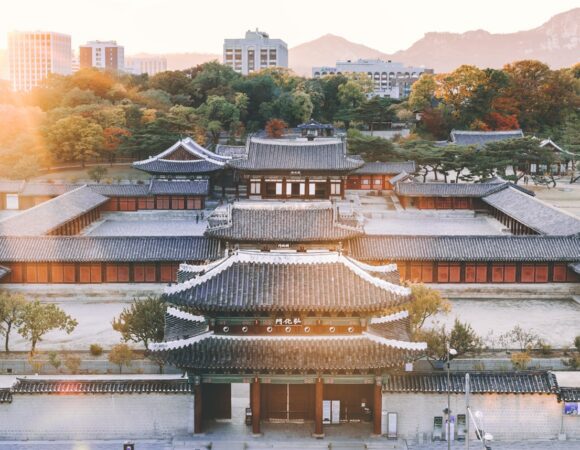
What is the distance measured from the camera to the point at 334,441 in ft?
74.0

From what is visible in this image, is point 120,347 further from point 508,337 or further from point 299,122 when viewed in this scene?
point 299,122

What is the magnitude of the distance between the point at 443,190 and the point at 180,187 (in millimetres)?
22621

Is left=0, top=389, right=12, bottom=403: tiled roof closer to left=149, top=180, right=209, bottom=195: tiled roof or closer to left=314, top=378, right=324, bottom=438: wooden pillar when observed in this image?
left=314, top=378, right=324, bottom=438: wooden pillar

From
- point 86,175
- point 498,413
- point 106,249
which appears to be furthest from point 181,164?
point 498,413

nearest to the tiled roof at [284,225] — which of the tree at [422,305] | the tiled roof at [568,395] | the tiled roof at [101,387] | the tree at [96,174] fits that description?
the tree at [422,305]

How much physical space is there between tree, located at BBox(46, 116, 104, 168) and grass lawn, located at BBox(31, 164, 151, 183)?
5.96 feet

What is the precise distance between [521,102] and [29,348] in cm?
8149

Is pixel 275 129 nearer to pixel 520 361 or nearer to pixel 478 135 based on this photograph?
pixel 478 135

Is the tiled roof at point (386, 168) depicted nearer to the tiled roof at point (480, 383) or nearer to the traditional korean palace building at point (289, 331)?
the tiled roof at point (480, 383)

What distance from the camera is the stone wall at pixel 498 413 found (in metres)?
23.1

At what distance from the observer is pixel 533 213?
52.0 m

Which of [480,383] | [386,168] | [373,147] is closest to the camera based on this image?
[480,383]

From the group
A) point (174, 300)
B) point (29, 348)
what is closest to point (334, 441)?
point (174, 300)

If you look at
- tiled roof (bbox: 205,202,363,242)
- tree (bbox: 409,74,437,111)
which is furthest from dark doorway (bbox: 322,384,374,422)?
tree (bbox: 409,74,437,111)
